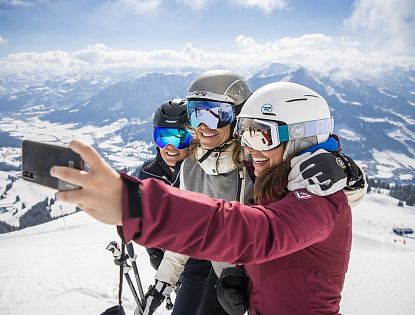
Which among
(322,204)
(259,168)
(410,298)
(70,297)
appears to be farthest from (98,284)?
(410,298)

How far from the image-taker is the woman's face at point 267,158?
9.30ft

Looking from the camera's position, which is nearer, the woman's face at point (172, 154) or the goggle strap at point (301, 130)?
the goggle strap at point (301, 130)

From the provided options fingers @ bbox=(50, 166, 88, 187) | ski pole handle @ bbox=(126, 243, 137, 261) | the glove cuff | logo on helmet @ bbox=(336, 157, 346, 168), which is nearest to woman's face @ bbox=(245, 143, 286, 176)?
logo on helmet @ bbox=(336, 157, 346, 168)

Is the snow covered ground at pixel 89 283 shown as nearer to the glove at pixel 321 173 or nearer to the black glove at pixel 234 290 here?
the black glove at pixel 234 290

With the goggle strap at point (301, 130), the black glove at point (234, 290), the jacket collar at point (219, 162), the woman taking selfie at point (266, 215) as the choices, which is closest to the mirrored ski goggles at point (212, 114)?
the jacket collar at point (219, 162)

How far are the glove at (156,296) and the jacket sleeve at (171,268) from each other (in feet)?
0.24

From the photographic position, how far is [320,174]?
2.15 meters

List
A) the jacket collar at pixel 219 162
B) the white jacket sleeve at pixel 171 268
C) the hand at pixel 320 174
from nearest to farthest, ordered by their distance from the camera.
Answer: the hand at pixel 320 174 → the jacket collar at pixel 219 162 → the white jacket sleeve at pixel 171 268

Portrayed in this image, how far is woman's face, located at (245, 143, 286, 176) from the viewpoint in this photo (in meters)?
2.84

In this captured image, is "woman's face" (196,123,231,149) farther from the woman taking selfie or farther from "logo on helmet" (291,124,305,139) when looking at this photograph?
"logo on helmet" (291,124,305,139)

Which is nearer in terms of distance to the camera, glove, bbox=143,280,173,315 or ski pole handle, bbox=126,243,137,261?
glove, bbox=143,280,173,315

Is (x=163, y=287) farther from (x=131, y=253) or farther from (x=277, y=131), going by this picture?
(x=277, y=131)

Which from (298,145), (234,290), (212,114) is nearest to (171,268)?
(234,290)

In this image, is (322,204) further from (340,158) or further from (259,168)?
(259,168)
